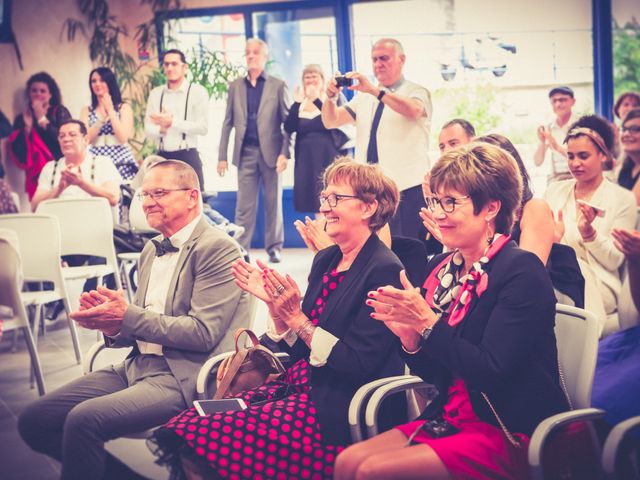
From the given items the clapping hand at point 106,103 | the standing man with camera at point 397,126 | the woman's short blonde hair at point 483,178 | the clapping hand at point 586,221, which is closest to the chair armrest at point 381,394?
the woman's short blonde hair at point 483,178

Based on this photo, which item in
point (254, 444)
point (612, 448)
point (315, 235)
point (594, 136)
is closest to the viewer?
point (612, 448)

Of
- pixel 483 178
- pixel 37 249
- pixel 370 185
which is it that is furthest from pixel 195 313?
pixel 37 249

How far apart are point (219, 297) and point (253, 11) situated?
22.1 ft

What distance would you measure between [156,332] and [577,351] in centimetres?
127

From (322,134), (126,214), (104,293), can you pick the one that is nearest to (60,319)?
(126,214)

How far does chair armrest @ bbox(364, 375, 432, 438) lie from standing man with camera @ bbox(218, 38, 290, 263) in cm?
517

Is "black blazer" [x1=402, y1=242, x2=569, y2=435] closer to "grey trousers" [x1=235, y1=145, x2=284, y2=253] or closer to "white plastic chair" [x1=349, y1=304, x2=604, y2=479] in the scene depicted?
"white plastic chair" [x1=349, y1=304, x2=604, y2=479]

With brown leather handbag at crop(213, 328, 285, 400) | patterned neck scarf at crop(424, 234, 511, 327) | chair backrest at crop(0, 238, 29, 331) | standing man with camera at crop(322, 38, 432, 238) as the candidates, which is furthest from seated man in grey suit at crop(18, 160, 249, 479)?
standing man with camera at crop(322, 38, 432, 238)

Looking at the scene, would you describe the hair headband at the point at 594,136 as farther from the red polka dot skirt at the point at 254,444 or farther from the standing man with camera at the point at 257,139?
the standing man with camera at the point at 257,139

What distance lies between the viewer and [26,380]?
437 centimetres

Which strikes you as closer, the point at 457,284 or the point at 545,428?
the point at 545,428

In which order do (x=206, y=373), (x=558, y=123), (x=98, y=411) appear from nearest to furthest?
(x=98, y=411), (x=206, y=373), (x=558, y=123)

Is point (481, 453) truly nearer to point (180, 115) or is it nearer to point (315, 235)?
point (315, 235)

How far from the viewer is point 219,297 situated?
2658 millimetres
